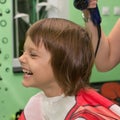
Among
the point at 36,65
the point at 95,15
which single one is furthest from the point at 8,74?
the point at 36,65

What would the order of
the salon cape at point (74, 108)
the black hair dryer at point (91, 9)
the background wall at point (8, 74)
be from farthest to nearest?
the background wall at point (8, 74) < the black hair dryer at point (91, 9) < the salon cape at point (74, 108)

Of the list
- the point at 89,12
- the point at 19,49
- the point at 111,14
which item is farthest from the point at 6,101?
the point at 89,12

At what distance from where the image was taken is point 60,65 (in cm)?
107

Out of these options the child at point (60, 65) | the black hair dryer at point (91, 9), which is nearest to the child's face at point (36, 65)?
the child at point (60, 65)

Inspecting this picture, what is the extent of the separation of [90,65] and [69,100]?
5.9 inches

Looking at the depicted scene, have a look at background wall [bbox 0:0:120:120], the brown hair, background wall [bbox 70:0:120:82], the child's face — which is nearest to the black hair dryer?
the brown hair

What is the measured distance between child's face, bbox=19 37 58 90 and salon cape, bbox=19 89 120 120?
0.29 feet

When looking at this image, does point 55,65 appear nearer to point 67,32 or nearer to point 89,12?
point 67,32

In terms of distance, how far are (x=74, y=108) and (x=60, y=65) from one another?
157 millimetres

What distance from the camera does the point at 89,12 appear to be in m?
1.27

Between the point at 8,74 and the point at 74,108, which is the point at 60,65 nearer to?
the point at 74,108

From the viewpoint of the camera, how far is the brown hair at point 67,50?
1.06 meters

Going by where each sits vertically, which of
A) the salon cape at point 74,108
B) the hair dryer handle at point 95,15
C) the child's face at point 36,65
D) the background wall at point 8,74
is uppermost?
the hair dryer handle at point 95,15

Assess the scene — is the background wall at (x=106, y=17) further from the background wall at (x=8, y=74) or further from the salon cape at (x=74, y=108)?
the salon cape at (x=74, y=108)
